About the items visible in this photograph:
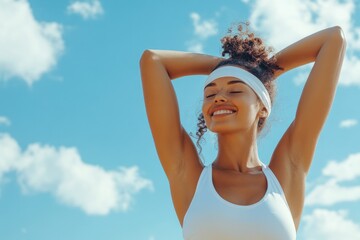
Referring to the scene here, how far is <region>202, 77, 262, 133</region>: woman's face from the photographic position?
393cm

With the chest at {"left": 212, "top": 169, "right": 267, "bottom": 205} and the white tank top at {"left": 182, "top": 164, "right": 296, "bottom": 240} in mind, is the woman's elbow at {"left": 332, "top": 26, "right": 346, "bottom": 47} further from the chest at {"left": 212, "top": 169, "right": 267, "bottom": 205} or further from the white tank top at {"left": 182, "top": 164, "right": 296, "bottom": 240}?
the white tank top at {"left": 182, "top": 164, "right": 296, "bottom": 240}

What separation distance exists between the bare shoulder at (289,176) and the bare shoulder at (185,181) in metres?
0.50

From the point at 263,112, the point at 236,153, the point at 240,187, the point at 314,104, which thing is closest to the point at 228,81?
the point at 263,112

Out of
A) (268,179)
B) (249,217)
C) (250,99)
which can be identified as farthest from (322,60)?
(249,217)

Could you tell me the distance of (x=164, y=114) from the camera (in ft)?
13.3

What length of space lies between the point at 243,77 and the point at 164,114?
569mm

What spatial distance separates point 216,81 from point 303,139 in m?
0.69

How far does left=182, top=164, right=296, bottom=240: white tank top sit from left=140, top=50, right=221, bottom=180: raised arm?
35 cm

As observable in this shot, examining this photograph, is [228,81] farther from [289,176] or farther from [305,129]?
[289,176]

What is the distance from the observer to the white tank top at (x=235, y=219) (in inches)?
141

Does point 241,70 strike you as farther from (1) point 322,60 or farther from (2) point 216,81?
(1) point 322,60

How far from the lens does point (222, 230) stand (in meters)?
3.57

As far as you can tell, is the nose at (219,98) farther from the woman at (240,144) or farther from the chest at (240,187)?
the chest at (240,187)

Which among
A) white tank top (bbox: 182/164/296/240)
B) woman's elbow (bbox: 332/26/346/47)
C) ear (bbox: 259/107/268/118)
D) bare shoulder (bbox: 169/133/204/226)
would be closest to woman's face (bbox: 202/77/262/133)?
ear (bbox: 259/107/268/118)
